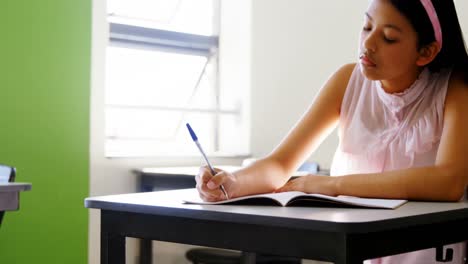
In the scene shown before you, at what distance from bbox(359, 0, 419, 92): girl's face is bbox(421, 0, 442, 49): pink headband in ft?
0.16

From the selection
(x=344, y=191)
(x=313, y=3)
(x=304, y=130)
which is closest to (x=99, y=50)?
(x=313, y=3)

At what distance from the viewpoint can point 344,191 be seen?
152 centimetres

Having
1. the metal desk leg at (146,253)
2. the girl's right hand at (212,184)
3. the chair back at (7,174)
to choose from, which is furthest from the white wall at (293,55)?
the girl's right hand at (212,184)

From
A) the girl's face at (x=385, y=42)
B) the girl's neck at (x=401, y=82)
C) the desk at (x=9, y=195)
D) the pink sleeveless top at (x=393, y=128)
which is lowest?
the desk at (x=9, y=195)

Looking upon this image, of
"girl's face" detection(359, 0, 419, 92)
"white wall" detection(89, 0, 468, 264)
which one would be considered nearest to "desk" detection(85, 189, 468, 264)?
"girl's face" detection(359, 0, 419, 92)

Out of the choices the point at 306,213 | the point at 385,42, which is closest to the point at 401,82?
the point at 385,42

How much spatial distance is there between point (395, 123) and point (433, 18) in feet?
0.92

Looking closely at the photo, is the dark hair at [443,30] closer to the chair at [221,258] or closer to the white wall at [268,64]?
the chair at [221,258]

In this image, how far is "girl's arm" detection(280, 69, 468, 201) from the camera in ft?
4.89

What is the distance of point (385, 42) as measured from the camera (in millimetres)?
1650

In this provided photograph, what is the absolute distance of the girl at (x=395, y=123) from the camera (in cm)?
151

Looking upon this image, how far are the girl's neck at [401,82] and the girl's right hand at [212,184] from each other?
53 centimetres

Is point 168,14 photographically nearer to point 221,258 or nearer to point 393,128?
point 221,258

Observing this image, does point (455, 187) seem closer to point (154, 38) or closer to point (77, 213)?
point (77, 213)
